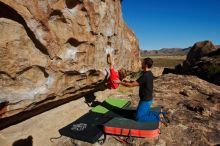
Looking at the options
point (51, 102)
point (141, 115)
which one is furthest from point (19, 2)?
point (141, 115)

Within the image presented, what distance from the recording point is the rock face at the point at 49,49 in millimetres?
5312

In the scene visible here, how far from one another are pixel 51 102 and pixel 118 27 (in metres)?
4.53

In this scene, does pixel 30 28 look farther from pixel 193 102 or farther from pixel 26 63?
pixel 193 102

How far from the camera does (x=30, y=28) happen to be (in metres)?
5.52

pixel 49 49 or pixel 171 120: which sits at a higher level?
pixel 49 49

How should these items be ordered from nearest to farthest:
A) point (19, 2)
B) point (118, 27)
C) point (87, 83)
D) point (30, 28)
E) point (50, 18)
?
point (19, 2)
point (30, 28)
point (50, 18)
point (87, 83)
point (118, 27)

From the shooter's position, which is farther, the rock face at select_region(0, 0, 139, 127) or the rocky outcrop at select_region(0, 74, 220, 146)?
the rocky outcrop at select_region(0, 74, 220, 146)

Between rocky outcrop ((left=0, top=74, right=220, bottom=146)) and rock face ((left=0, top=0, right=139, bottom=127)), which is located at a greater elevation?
rock face ((left=0, top=0, right=139, bottom=127))

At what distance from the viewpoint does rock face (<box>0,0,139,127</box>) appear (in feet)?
17.4

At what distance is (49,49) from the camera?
6117 millimetres

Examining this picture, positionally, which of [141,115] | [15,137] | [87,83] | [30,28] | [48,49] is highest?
[30,28]

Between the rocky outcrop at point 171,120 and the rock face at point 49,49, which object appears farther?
the rocky outcrop at point 171,120

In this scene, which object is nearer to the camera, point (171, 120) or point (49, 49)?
point (49, 49)

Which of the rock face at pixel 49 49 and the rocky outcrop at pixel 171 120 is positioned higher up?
the rock face at pixel 49 49
